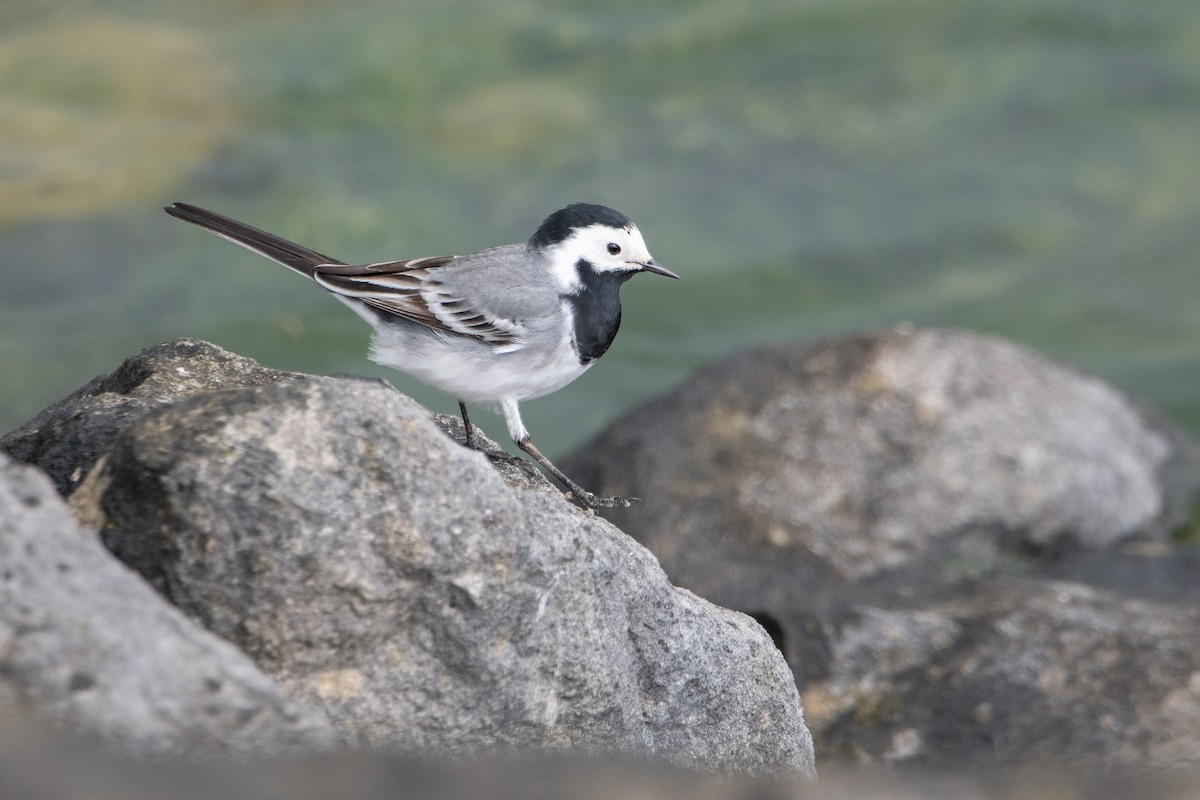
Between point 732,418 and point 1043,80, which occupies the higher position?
point 1043,80

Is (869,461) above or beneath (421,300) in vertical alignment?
above

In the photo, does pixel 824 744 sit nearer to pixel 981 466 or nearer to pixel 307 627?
pixel 981 466

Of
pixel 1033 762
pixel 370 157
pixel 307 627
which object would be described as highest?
pixel 370 157

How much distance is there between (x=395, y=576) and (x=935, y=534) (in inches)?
187

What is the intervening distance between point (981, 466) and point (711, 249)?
640cm

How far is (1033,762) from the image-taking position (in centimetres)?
596

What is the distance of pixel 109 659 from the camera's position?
3.08 metres

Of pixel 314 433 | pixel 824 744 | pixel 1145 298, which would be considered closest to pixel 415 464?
pixel 314 433

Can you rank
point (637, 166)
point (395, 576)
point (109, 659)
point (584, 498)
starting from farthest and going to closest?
point (637, 166) < point (584, 498) < point (395, 576) < point (109, 659)

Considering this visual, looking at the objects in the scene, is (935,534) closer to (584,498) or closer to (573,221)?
(584,498)

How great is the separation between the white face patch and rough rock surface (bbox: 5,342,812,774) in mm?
2121

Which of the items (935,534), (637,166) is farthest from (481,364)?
(637,166)

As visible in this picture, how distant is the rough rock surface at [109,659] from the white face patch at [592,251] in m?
3.36

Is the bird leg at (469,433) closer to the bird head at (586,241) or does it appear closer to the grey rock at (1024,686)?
the bird head at (586,241)
